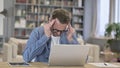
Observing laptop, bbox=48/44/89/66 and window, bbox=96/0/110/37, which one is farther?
window, bbox=96/0/110/37

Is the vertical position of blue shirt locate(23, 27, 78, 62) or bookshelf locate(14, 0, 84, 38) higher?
bookshelf locate(14, 0, 84, 38)

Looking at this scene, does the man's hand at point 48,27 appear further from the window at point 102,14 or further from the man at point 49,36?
the window at point 102,14

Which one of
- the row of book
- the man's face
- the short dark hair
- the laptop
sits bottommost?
the laptop

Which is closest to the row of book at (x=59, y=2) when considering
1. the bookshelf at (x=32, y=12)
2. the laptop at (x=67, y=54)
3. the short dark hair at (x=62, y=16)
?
the bookshelf at (x=32, y=12)

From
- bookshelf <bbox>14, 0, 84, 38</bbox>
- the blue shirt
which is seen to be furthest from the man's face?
bookshelf <bbox>14, 0, 84, 38</bbox>

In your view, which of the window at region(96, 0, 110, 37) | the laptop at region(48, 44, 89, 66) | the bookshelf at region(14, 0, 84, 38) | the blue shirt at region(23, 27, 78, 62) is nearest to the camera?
the laptop at region(48, 44, 89, 66)

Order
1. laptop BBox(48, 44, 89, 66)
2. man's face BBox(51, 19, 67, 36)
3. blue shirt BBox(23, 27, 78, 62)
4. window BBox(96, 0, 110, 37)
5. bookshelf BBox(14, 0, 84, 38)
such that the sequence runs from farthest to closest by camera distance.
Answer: window BBox(96, 0, 110, 37), bookshelf BBox(14, 0, 84, 38), blue shirt BBox(23, 27, 78, 62), man's face BBox(51, 19, 67, 36), laptop BBox(48, 44, 89, 66)

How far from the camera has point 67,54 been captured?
262 cm

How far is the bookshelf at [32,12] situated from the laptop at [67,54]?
25.6ft

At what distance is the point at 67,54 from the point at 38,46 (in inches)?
19.9

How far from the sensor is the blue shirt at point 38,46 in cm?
301

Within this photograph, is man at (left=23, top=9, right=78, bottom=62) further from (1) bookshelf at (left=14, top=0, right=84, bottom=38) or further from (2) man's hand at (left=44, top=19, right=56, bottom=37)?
(1) bookshelf at (left=14, top=0, right=84, bottom=38)

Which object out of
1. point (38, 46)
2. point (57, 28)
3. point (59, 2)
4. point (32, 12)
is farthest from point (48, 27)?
point (59, 2)

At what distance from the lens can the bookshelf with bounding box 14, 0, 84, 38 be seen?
10.4 metres
